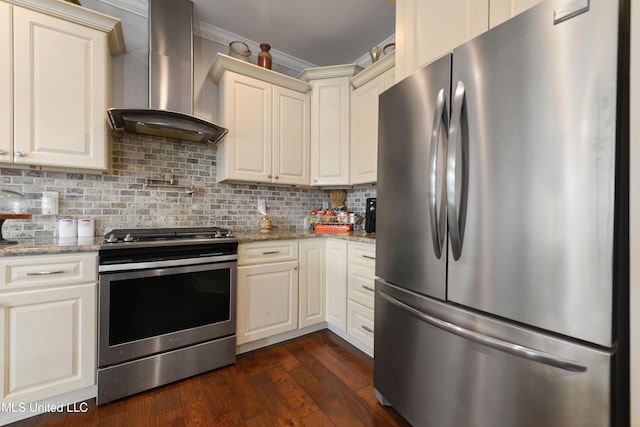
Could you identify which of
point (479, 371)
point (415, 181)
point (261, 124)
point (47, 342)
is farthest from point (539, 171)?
point (47, 342)

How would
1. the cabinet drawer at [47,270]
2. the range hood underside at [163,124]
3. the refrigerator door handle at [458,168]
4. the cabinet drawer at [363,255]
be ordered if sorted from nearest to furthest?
the refrigerator door handle at [458,168] → the cabinet drawer at [47,270] → the range hood underside at [163,124] → the cabinet drawer at [363,255]

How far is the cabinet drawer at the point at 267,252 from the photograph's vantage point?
2.07 metres

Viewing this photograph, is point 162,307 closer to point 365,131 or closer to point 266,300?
point 266,300

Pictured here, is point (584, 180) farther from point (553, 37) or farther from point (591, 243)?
point (553, 37)

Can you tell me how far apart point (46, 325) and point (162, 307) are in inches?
20.9

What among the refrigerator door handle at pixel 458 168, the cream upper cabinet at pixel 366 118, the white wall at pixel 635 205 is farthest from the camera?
the cream upper cabinet at pixel 366 118

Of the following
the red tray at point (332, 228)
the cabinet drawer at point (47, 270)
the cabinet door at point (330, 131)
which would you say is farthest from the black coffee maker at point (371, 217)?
the cabinet drawer at point (47, 270)

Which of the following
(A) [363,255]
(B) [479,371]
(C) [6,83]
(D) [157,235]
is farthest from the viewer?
(A) [363,255]

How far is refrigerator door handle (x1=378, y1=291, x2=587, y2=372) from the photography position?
0.79 metres

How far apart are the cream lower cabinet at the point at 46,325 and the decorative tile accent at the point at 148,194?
629mm

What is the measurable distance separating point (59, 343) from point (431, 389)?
1.92m

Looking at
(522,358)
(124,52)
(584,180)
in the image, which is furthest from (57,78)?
(522,358)

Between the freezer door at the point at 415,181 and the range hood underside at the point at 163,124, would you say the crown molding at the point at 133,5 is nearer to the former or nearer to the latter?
the range hood underside at the point at 163,124

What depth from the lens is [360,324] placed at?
212cm
